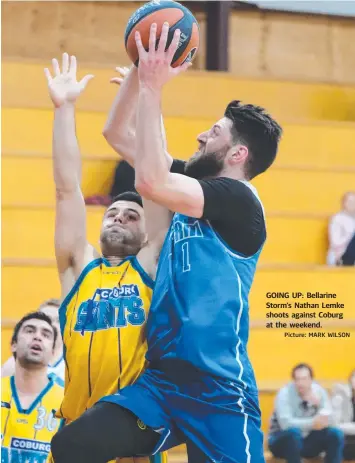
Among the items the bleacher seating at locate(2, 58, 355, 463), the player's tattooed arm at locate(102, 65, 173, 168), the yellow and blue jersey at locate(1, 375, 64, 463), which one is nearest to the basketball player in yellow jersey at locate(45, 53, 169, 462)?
the player's tattooed arm at locate(102, 65, 173, 168)

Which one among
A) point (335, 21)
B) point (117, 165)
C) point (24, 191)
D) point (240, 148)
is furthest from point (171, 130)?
point (240, 148)

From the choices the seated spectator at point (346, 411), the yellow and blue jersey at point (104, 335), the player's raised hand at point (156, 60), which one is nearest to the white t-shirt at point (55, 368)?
the seated spectator at point (346, 411)

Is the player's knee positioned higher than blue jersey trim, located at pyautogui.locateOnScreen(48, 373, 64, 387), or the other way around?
blue jersey trim, located at pyautogui.locateOnScreen(48, 373, 64, 387)

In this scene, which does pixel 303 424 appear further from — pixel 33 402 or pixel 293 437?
pixel 33 402

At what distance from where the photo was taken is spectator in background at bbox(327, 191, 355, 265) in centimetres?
804

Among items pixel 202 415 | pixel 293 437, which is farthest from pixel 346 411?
pixel 202 415

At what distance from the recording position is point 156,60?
2947 mm

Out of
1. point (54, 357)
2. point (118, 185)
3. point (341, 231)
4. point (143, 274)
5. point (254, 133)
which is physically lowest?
point (54, 357)

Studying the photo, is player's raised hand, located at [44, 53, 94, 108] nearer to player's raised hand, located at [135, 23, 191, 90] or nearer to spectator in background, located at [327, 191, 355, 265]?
player's raised hand, located at [135, 23, 191, 90]

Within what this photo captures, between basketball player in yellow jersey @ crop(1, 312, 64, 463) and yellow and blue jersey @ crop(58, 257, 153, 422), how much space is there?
1688 millimetres

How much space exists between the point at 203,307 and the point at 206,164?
56 centimetres

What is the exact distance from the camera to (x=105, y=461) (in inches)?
117

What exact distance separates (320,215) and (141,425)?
5553 mm

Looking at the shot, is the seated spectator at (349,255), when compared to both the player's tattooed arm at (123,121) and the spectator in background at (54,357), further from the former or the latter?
the player's tattooed arm at (123,121)
